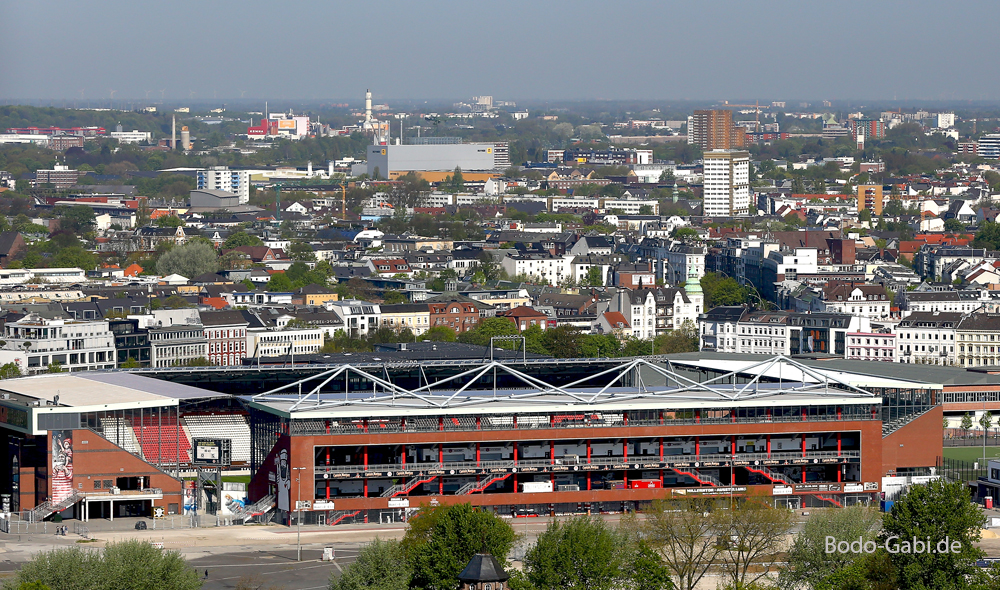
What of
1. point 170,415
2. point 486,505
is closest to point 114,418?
point 170,415

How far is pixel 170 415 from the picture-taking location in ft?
144

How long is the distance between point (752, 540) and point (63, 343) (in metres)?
37.3

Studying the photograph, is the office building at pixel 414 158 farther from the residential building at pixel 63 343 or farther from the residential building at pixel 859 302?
the residential building at pixel 63 343

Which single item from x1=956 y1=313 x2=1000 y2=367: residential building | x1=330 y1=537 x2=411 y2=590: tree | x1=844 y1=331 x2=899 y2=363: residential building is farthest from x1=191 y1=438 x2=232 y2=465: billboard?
x1=956 y1=313 x2=1000 y2=367: residential building

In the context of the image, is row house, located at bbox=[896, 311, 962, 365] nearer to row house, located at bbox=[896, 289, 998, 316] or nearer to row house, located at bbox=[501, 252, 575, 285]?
row house, located at bbox=[896, 289, 998, 316]

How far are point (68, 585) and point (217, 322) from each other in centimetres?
4348

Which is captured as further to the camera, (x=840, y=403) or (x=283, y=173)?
(x=283, y=173)

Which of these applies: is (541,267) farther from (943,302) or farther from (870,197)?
(870,197)

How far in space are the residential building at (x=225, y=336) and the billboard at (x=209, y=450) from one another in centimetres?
2352

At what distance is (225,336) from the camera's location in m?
71.4

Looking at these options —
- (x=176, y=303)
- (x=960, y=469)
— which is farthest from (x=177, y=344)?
(x=960, y=469)

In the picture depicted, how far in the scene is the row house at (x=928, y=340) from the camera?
71.1m

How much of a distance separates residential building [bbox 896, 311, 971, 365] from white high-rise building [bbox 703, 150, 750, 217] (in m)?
75.1

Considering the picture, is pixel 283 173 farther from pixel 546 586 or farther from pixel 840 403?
pixel 546 586
